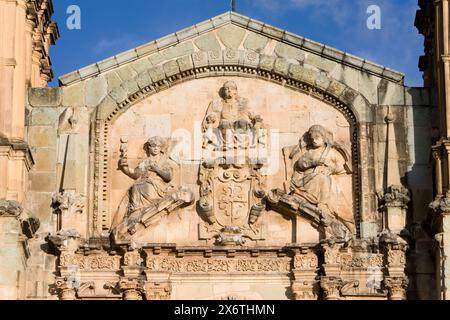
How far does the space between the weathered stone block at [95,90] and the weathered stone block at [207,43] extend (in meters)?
1.68

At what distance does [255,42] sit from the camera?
3108 centimetres

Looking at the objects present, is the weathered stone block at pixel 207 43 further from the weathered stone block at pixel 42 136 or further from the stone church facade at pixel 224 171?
the weathered stone block at pixel 42 136

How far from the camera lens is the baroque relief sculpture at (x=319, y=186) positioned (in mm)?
29656

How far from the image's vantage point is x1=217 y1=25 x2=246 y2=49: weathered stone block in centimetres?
3108

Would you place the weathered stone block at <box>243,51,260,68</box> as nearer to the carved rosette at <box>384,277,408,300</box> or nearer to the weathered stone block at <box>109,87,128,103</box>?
the weathered stone block at <box>109,87,128,103</box>

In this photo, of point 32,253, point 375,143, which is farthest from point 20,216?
point 375,143

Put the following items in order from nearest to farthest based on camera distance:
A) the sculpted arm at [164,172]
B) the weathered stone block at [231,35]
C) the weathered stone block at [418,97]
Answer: the sculpted arm at [164,172] → the weathered stone block at [418,97] → the weathered stone block at [231,35]

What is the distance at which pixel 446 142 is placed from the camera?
2892 centimetres

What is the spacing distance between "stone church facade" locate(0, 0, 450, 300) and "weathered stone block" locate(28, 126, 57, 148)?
23 mm

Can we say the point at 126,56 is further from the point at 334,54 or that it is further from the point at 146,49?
the point at 334,54

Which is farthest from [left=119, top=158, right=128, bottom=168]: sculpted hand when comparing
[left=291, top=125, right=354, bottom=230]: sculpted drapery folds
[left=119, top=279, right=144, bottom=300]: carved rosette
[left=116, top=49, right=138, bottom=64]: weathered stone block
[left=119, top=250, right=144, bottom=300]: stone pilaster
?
[left=291, top=125, right=354, bottom=230]: sculpted drapery folds

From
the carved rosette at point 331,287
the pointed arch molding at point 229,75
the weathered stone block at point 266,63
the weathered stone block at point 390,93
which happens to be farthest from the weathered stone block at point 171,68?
the carved rosette at point 331,287

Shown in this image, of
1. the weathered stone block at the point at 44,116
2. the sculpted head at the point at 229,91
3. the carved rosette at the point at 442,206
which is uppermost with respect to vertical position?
the sculpted head at the point at 229,91
